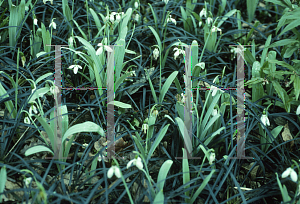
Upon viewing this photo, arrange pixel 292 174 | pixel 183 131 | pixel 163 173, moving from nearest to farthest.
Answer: pixel 292 174
pixel 163 173
pixel 183 131

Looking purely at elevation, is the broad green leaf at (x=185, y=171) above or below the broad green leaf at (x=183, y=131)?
below

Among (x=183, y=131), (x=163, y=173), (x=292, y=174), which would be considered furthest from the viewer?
(x=183, y=131)

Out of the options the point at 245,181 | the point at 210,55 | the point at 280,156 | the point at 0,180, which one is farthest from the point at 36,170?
the point at 210,55

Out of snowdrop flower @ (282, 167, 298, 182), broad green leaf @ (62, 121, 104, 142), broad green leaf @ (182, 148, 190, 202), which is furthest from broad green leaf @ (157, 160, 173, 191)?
snowdrop flower @ (282, 167, 298, 182)

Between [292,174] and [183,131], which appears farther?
[183,131]

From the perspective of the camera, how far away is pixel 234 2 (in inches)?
137

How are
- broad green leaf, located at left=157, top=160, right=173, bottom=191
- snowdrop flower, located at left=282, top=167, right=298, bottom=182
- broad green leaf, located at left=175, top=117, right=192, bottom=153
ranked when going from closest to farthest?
snowdrop flower, located at left=282, top=167, right=298, bottom=182 < broad green leaf, located at left=157, top=160, right=173, bottom=191 < broad green leaf, located at left=175, top=117, right=192, bottom=153

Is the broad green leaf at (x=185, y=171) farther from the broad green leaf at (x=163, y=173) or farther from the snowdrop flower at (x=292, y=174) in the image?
the snowdrop flower at (x=292, y=174)

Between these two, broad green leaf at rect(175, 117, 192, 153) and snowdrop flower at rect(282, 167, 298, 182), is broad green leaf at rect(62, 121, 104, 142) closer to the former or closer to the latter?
broad green leaf at rect(175, 117, 192, 153)

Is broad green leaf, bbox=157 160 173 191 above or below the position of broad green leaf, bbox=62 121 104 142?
below

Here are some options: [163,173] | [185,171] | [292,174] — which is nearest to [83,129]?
[163,173]

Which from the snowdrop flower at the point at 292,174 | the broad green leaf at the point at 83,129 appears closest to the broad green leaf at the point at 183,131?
the broad green leaf at the point at 83,129

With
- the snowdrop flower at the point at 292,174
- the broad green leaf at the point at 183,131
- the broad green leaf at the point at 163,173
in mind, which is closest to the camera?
the snowdrop flower at the point at 292,174

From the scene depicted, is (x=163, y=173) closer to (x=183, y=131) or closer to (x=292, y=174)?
(x=183, y=131)
